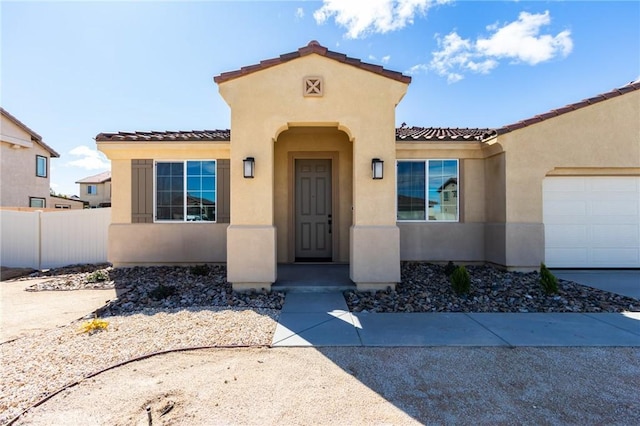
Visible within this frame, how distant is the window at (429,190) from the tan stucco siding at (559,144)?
4.51ft

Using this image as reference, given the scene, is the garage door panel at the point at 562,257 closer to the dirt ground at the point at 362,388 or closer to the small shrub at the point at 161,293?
the dirt ground at the point at 362,388

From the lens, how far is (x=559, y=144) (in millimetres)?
7824

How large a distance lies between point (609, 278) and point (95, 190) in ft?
158

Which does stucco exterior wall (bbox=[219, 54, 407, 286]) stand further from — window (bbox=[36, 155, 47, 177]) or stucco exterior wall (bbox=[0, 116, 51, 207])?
window (bbox=[36, 155, 47, 177])

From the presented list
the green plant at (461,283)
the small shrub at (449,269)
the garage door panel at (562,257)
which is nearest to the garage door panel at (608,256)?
the garage door panel at (562,257)

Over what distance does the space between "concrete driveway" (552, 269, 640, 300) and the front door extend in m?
6.15

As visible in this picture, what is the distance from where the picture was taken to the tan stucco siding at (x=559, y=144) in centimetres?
777

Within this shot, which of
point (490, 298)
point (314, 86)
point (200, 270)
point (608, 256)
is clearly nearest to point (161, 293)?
point (200, 270)

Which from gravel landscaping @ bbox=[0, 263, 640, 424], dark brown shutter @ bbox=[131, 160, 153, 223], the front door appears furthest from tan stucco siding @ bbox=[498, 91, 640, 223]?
dark brown shutter @ bbox=[131, 160, 153, 223]

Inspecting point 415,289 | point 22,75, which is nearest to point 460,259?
point 415,289

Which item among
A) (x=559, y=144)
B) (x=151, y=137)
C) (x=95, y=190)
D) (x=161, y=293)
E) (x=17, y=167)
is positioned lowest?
(x=161, y=293)

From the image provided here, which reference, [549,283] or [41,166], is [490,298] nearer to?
[549,283]

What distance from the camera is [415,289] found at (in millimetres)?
6613

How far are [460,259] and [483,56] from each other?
7829 millimetres
